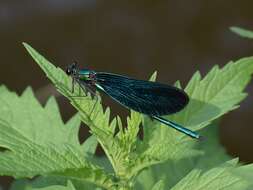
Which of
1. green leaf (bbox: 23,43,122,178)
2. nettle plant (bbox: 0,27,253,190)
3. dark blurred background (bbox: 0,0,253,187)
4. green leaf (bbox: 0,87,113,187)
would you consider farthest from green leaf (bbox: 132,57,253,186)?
dark blurred background (bbox: 0,0,253,187)

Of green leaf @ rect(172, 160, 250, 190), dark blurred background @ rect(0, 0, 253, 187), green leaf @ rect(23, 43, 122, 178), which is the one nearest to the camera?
green leaf @ rect(172, 160, 250, 190)

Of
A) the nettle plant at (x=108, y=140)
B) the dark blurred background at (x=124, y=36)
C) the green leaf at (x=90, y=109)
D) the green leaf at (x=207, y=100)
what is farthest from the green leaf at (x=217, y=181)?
the dark blurred background at (x=124, y=36)

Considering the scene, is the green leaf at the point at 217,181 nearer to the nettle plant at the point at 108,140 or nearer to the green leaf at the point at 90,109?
the nettle plant at the point at 108,140

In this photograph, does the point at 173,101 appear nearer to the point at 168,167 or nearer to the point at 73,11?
the point at 168,167

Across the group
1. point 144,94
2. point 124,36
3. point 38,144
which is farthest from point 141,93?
point 124,36

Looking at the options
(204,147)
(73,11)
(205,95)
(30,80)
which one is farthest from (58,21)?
(205,95)

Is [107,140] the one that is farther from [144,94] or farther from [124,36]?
[124,36]

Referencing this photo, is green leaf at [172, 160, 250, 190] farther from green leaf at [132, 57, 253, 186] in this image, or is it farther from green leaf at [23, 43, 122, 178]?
green leaf at [23, 43, 122, 178]
